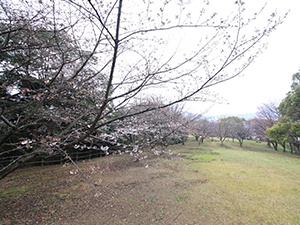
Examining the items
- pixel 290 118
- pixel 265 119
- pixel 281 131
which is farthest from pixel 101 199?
pixel 265 119

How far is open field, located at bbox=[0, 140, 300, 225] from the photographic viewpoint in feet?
11.8

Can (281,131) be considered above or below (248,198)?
above

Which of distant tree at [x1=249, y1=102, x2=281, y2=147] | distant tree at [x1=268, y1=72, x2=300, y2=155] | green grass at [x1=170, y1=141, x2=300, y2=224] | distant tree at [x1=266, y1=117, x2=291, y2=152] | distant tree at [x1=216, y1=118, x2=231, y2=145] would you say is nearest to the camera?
green grass at [x1=170, y1=141, x2=300, y2=224]

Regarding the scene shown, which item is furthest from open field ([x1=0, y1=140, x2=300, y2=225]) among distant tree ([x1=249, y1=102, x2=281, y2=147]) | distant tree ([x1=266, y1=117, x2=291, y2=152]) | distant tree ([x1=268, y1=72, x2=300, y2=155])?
distant tree ([x1=249, y1=102, x2=281, y2=147])

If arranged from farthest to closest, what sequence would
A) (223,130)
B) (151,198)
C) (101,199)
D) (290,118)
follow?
(223,130), (290,118), (151,198), (101,199)

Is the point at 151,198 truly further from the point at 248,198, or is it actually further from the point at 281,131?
the point at 281,131

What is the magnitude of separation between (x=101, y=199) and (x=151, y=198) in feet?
4.97

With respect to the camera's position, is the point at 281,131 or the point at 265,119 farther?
the point at 265,119

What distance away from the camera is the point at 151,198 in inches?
181

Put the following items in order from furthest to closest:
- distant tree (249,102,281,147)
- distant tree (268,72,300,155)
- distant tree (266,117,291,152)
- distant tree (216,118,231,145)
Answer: distant tree (216,118,231,145) → distant tree (249,102,281,147) → distant tree (266,117,291,152) → distant tree (268,72,300,155)

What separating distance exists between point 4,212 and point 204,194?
220 inches

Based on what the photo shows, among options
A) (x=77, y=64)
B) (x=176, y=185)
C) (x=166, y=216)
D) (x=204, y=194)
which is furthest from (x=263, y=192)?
(x=77, y=64)

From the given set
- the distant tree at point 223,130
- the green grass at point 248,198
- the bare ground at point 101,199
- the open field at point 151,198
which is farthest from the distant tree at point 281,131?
the bare ground at point 101,199

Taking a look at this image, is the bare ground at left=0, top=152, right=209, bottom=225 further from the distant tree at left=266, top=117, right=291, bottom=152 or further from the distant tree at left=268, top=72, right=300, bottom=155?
the distant tree at left=266, top=117, right=291, bottom=152
